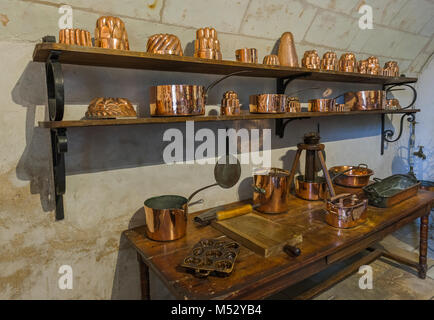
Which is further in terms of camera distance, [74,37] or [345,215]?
[345,215]

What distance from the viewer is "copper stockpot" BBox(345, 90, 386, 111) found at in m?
1.92

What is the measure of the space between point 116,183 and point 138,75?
497 millimetres

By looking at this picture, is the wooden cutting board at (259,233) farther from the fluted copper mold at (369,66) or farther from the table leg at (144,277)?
the fluted copper mold at (369,66)

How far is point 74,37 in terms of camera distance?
1.01m

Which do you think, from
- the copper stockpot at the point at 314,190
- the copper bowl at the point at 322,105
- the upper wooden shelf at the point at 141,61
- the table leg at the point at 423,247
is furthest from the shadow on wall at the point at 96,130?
the table leg at the point at 423,247

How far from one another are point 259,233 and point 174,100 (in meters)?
0.65

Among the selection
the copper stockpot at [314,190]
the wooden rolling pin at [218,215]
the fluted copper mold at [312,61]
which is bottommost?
the wooden rolling pin at [218,215]

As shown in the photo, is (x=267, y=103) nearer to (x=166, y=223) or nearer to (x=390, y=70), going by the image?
(x=166, y=223)

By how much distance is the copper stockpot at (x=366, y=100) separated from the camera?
192 cm

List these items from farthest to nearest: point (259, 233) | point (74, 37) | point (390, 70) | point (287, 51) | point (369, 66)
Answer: point (390, 70)
point (369, 66)
point (287, 51)
point (259, 233)
point (74, 37)

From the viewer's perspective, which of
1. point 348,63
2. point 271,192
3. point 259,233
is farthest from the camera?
point 348,63

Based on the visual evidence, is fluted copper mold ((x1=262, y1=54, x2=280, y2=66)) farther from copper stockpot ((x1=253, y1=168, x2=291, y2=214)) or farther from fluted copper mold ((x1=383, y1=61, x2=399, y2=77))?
fluted copper mold ((x1=383, y1=61, x2=399, y2=77))

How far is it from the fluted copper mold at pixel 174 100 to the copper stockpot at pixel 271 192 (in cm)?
53

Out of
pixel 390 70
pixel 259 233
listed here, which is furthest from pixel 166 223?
pixel 390 70
